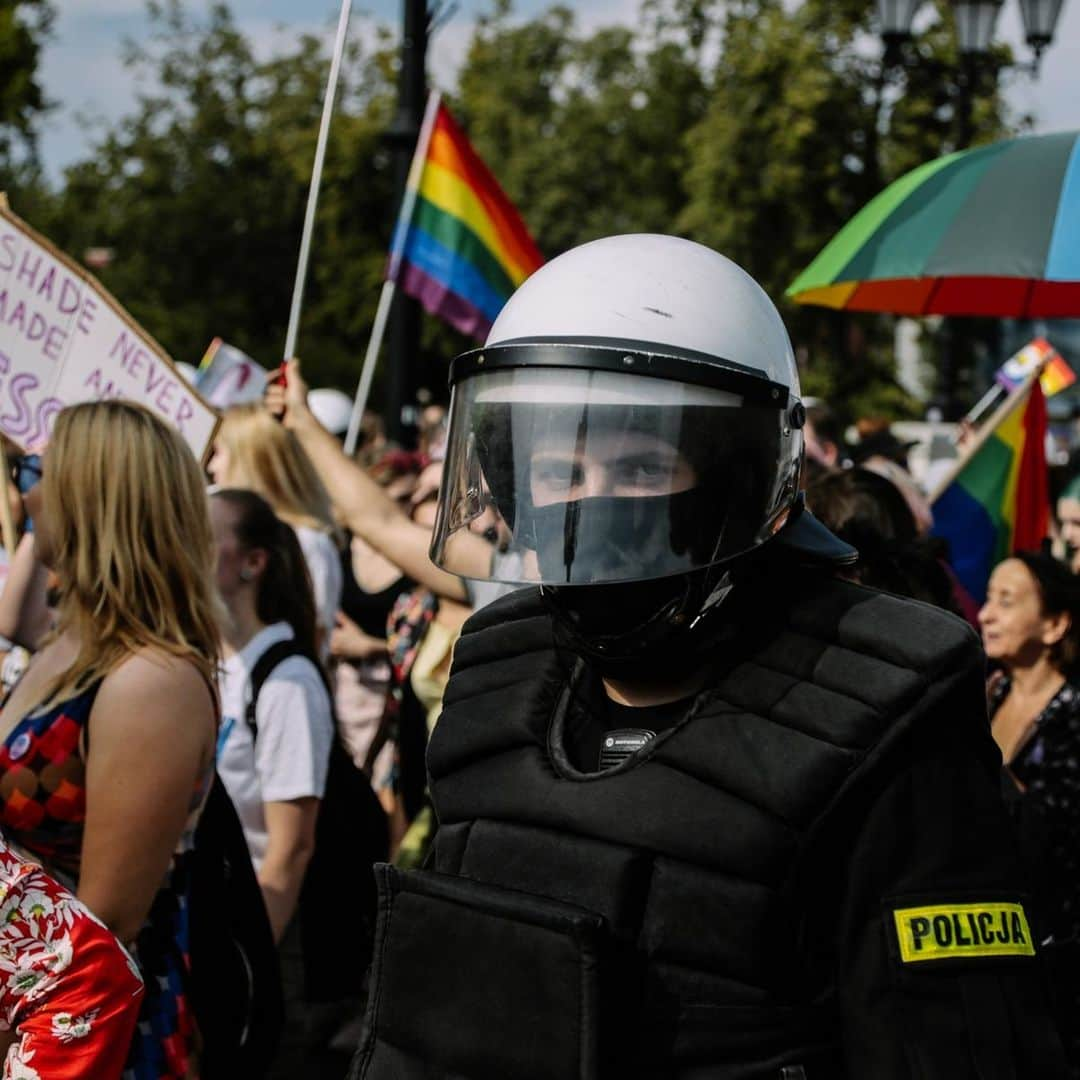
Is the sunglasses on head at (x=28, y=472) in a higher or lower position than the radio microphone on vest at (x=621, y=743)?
higher

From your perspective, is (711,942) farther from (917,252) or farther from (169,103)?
(169,103)

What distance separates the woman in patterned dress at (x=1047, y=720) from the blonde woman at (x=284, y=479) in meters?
2.21

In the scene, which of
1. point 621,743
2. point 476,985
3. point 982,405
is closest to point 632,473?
point 621,743

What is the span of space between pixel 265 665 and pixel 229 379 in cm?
380

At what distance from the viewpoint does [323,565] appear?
6.00m

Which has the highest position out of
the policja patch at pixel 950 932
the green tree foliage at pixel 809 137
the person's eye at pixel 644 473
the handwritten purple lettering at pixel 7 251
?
the green tree foliage at pixel 809 137

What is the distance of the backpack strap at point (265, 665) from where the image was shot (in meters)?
4.30

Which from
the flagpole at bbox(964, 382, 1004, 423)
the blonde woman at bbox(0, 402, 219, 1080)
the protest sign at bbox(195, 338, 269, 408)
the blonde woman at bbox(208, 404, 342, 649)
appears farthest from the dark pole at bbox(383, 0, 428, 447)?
the blonde woman at bbox(0, 402, 219, 1080)

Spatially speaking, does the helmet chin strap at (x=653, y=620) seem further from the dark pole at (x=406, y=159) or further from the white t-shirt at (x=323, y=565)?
the dark pole at (x=406, y=159)

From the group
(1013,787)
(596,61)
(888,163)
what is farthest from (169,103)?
(1013,787)

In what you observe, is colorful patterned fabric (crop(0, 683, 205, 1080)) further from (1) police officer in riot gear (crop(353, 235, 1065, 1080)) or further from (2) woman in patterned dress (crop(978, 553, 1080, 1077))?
(2) woman in patterned dress (crop(978, 553, 1080, 1077))

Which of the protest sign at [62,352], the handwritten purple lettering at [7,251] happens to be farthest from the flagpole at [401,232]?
the handwritten purple lettering at [7,251]

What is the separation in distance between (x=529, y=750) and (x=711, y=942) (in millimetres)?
360

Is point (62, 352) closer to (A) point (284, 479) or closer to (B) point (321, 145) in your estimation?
(B) point (321, 145)
